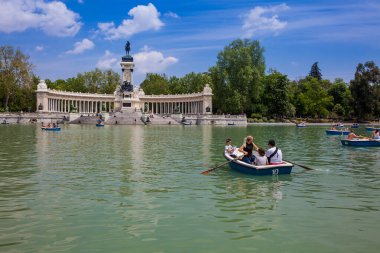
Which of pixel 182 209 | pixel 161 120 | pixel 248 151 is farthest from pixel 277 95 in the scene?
pixel 182 209

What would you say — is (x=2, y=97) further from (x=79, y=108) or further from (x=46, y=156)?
(x=46, y=156)

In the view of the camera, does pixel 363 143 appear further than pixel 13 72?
No

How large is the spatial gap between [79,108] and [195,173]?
94.4 m

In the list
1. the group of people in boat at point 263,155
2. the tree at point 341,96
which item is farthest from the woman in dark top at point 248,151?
the tree at point 341,96

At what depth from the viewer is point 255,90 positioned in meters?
88.2

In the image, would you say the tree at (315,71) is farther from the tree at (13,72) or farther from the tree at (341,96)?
the tree at (13,72)

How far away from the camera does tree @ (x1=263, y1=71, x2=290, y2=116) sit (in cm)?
9325

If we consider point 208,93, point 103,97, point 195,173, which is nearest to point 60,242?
point 195,173

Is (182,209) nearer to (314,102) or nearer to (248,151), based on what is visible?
(248,151)

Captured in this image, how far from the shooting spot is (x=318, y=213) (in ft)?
34.5

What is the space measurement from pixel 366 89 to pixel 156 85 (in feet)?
190

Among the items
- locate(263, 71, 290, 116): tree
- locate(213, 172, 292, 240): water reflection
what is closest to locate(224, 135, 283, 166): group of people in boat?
locate(213, 172, 292, 240): water reflection

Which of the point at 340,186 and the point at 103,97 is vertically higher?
the point at 103,97

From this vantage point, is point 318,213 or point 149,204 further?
point 149,204
